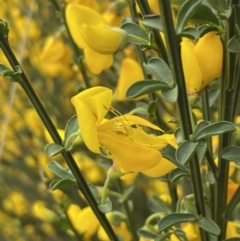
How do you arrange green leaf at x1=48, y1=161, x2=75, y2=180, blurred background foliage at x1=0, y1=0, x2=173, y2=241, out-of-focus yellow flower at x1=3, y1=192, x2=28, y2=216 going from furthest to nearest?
out-of-focus yellow flower at x1=3, y1=192, x2=28, y2=216 < blurred background foliage at x1=0, y1=0, x2=173, y2=241 < green leaf at x1=48, y1=161, x2=75, y2=180

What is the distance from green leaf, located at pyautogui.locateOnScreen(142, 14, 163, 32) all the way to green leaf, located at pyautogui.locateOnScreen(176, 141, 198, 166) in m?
0.11

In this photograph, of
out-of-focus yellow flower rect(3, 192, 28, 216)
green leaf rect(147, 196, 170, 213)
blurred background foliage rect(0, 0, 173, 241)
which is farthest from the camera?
out-of-focus yellow flower rect(3, 192, 28, 216)

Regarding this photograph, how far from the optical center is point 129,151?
56 centimetres

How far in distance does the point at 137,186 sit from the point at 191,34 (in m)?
1.61

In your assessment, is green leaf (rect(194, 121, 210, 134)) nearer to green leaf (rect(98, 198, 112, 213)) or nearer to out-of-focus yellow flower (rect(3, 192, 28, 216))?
green leaf (rect(98, 198, 112, 213))

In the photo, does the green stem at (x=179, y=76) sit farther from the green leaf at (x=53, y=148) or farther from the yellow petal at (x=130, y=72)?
the yellow petal at (x=130, y=72)

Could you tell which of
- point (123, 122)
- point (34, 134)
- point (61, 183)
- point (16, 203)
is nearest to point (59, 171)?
point (61, 183)

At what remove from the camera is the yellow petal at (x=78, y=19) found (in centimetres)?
66

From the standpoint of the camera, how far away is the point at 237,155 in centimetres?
58

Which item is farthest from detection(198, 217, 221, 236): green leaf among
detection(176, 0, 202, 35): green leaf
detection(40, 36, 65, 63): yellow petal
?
detection(40, 36, 65, 63): yellow petal

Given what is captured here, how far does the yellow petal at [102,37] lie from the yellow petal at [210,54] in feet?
0.26

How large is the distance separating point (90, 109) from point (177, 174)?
5.4 inches

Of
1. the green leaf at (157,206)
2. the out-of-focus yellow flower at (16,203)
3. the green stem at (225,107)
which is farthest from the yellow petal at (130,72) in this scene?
the out-of-focus yellow flower at (16,203)

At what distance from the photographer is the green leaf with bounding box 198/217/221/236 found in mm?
600
